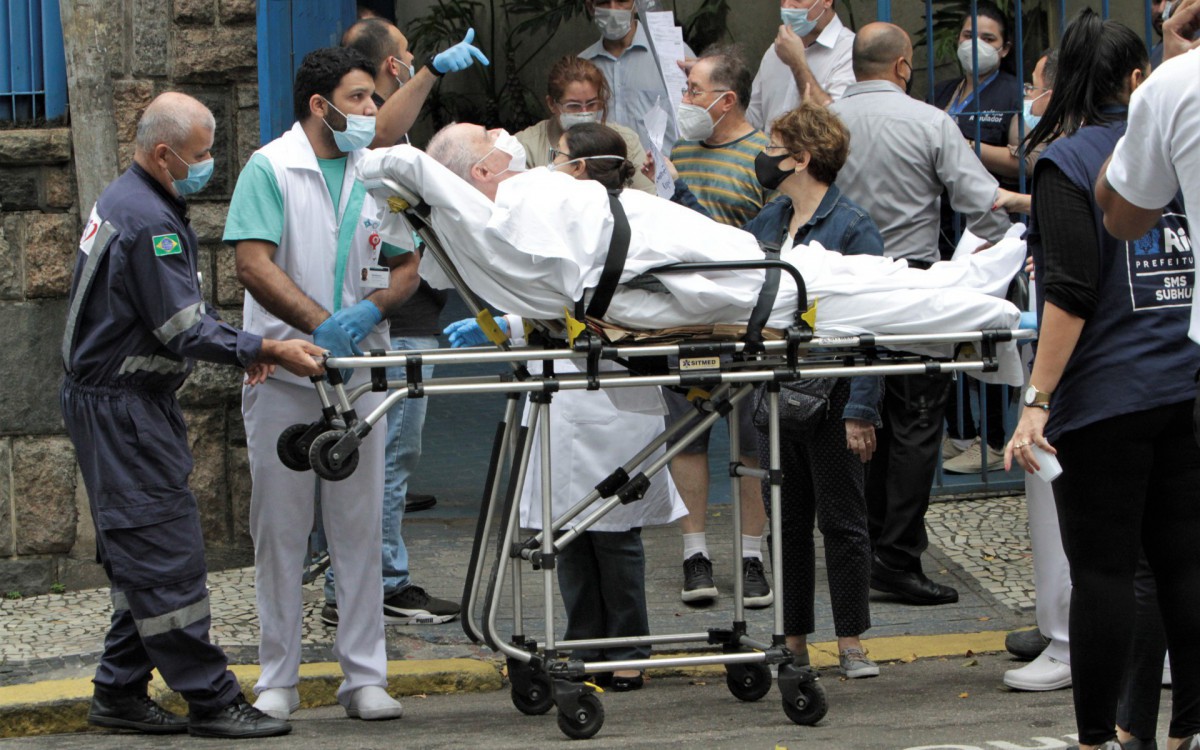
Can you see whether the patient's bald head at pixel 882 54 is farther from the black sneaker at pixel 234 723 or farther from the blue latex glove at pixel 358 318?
the black sneaker at pixel 234 723

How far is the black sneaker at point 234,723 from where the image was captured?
205 inches

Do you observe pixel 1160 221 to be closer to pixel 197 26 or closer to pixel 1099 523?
pixel 1099 523

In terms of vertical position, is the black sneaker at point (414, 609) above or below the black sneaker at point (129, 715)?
above

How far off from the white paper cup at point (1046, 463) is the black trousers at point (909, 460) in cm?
232

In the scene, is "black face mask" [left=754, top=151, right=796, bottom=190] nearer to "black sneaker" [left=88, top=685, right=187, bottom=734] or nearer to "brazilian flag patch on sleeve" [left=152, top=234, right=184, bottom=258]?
"brazilian flag patch on sleeve" [left=152, top=234, right=184, bottom=258]

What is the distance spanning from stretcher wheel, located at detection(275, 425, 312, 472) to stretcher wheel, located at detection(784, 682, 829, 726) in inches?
64.3

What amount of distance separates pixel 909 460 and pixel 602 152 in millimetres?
2095

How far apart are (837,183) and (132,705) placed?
3.36 metres

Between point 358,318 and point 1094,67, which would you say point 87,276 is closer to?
point 358,318

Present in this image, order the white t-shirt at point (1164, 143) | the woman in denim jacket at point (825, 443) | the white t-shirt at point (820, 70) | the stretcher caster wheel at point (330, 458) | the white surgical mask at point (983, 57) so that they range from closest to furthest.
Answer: the white t-shirt at point (1164, 143), the stretcher caster wheel at point (330, 458), the woman in denim jacket at point (825, 443), the white t-shirt at point (820, 70), the white surgical mask at point (983, 57)

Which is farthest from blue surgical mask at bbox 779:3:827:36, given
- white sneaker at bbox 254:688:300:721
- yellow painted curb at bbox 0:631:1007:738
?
white sneaker at bbox 254:688:300:721

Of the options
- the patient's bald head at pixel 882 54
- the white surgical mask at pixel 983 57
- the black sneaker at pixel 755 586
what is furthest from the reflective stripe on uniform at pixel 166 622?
the white surgical mask at pixel 983 57

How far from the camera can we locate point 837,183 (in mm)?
6797

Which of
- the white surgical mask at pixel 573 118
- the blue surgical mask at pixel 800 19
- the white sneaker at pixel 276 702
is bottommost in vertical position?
the white sneaker at pixel 276 702
